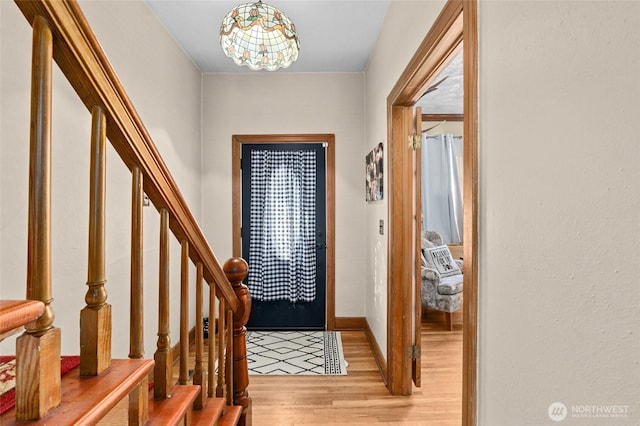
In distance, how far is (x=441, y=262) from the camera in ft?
14.1

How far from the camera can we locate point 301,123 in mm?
3922

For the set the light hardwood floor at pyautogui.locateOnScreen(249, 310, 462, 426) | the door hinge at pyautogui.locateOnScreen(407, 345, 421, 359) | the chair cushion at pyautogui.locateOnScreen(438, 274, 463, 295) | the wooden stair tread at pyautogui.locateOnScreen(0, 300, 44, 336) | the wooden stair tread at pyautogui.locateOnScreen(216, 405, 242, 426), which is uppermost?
the wooden stair tread at pyautogui.locateOnScreen(0, 300, 44, 336)

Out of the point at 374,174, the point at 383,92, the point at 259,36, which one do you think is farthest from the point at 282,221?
the point at 259,36

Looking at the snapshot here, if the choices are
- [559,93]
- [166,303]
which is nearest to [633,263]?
[559,93]

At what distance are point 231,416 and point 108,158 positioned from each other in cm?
161

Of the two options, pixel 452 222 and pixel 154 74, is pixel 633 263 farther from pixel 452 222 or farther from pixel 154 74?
pixel 452 222

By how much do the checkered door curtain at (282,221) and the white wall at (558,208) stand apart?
2.85 m

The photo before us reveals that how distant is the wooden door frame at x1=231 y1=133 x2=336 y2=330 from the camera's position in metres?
3.91

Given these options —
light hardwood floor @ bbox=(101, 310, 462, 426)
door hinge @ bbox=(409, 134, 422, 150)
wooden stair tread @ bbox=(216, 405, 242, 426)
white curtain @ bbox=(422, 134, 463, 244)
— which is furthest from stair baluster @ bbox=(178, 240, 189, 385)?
white curtain @ bbox=(422, 134, 463, 244)

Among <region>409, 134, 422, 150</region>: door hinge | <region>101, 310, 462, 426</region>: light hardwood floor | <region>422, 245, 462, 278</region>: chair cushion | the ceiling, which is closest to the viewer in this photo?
<region>101, 310, 462, 426</region>: light hardwood floor

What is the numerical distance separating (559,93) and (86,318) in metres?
1.11

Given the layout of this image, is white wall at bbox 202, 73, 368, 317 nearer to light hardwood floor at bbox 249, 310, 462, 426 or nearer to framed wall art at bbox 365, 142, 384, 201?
framed wall art at bbox 365, 142, 384, 201

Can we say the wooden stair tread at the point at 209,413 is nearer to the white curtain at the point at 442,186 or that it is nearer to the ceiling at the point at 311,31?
the ceiling at the point at 311,31

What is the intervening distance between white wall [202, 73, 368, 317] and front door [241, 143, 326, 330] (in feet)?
0.60
